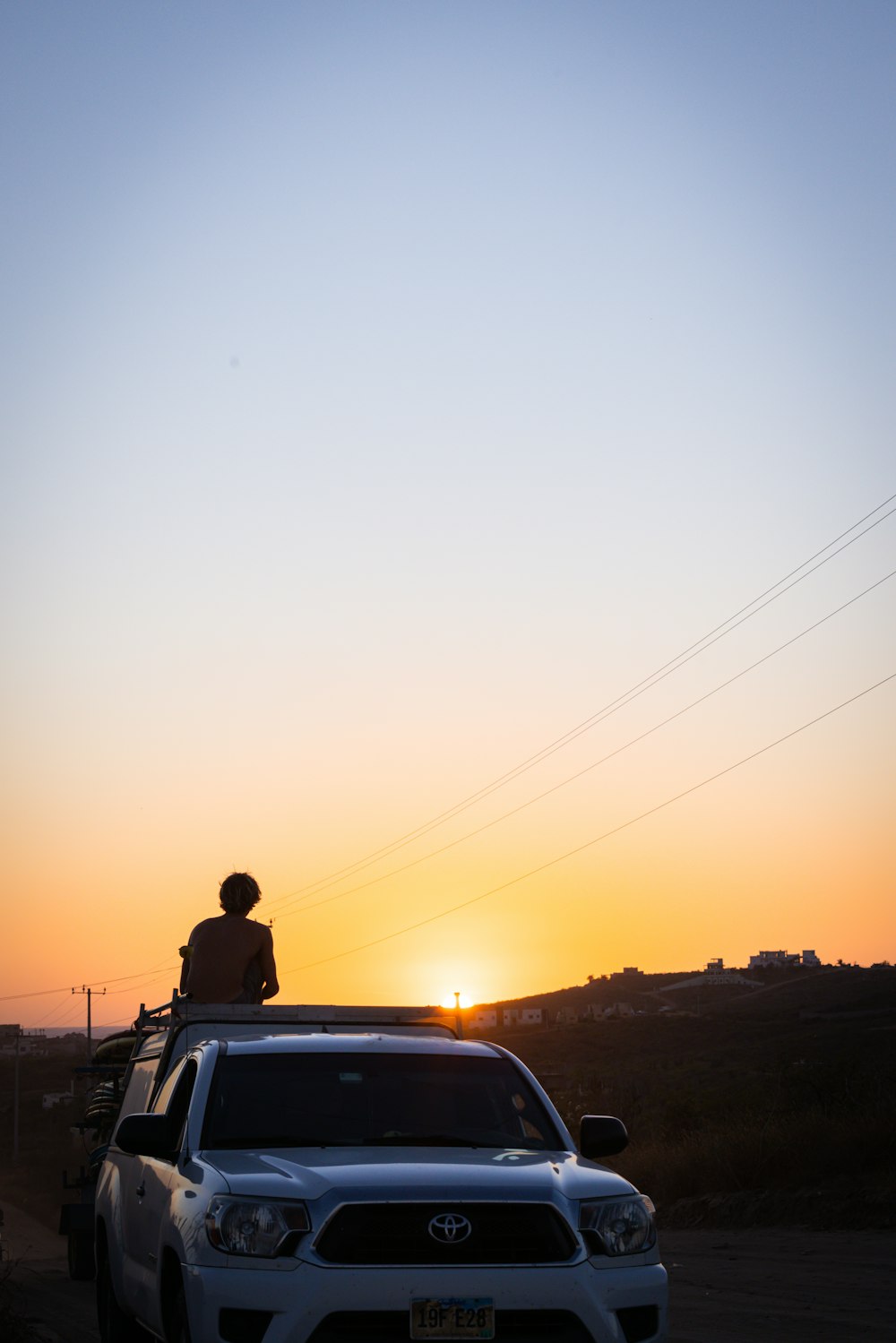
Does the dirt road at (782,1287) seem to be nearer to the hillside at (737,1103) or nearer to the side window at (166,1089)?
the hillside at (737,1103)

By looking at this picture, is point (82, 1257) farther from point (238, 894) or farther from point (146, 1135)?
point (146, 1135)

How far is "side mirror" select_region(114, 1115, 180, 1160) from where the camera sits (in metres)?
7.58

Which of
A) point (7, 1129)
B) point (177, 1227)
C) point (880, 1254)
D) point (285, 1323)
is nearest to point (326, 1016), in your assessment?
point (177, 1227)

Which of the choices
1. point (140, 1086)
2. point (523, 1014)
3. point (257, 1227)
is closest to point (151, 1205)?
point (257, 1227)

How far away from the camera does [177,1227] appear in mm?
7195

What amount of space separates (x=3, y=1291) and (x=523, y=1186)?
263 inches

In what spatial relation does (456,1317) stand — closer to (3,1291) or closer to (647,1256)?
(647,1256)

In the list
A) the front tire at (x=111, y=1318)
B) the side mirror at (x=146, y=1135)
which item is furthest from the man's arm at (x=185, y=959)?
the side mirror at (x=146, y=1135)

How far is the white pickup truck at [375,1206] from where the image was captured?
6.45 metres

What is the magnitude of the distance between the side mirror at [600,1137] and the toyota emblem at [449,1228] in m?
1.50

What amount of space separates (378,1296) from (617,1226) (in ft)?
3.81

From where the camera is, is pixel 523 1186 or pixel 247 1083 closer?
pixel 523 1186

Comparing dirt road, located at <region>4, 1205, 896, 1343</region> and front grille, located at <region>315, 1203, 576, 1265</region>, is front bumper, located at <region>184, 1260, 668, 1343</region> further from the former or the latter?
dirt road, located at <region>4, 1205, 896, 1343</region>

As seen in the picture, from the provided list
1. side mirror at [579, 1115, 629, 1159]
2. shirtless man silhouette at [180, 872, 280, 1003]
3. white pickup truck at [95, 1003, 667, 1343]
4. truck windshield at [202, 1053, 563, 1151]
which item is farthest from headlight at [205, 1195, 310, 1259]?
shirtless man silhouette at [180, 872, 280, 1003]
